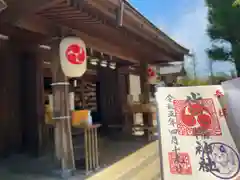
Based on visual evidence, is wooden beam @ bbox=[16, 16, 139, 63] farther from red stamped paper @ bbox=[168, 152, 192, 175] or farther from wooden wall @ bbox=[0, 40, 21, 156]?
red stamped paper @ bbox=[168, 152, 192, 175]

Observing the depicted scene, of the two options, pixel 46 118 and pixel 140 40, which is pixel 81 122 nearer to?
pixel 46 118

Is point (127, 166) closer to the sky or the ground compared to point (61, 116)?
closer to the ground

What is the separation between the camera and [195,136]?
7.61 feet

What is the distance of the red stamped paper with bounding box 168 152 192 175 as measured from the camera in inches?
90.6

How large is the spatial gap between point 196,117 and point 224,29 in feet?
33.1

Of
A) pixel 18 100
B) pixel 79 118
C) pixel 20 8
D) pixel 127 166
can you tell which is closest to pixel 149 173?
pixel 127 166

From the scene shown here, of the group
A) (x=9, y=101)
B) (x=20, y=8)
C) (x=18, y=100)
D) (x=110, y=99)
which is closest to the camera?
(x=20, y=8)

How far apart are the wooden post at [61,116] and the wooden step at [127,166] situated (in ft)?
1.85

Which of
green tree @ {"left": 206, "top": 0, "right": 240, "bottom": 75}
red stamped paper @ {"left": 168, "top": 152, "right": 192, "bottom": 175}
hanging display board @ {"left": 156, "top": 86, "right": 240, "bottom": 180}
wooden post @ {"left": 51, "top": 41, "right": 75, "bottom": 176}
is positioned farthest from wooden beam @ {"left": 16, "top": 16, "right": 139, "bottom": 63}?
green tree @ {"left": 206, "top": 0, "right": 240, "bottom": 75}

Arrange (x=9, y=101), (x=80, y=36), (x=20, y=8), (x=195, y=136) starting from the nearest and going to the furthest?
(x=195, y=136)
(x=20, y=8)
(x=80, y=36)
(x=9, y=101)

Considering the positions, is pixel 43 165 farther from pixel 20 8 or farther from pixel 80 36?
pixel 20 8

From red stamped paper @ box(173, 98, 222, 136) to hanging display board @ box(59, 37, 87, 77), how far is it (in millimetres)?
2464

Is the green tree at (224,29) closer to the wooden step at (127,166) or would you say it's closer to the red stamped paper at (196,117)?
the wooden step at (127,166)

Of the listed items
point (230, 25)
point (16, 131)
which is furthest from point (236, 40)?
point (16, 131)
